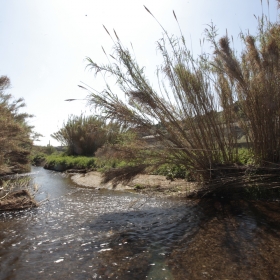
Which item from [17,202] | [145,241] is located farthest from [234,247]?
[17,202]

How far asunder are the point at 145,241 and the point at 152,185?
367cm

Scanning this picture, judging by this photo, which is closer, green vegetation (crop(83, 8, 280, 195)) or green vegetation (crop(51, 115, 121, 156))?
green vegetation (crop(83, 8, 280, 195))

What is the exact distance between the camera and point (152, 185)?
297 inches

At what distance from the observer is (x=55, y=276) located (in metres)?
2.95

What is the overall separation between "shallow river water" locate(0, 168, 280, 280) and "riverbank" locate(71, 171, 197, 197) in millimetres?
347

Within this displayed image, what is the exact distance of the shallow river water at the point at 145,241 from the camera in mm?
3012

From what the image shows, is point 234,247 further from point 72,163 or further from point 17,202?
point 72,163

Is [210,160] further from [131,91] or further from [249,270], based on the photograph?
[249,270]

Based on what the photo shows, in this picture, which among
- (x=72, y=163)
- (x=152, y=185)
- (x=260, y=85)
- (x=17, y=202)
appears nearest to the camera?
(x=260, y=85)

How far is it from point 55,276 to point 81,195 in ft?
15.5

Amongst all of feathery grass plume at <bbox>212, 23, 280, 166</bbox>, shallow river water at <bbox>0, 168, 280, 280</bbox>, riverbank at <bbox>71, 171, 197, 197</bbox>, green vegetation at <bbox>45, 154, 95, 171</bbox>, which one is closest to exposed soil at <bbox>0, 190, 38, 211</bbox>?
shallow river water at <bbox>0, 168, 280, 280</bbox>

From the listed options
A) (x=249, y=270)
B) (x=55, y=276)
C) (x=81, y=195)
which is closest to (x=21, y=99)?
(x=81, y=195)

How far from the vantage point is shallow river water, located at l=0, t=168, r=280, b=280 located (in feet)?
9.88

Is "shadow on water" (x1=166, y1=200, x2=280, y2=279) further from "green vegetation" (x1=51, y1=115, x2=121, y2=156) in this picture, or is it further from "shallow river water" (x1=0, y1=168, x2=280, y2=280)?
"green vegetation" (x1=51, y1=115, x2=121, y2=156)
